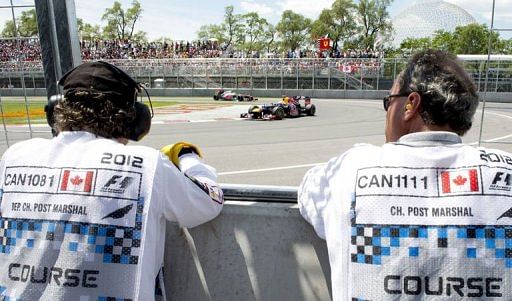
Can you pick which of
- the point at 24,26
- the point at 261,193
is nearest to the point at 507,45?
the point at 261,193

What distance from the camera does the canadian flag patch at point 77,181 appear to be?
1630mm

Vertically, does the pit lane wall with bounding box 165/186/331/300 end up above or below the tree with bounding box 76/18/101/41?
below

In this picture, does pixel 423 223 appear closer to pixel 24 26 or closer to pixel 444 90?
pixel 444 90

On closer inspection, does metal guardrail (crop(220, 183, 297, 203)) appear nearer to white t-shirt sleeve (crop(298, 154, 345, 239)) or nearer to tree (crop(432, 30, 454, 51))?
white t-shirt sleeve (crop(298, 154, 345, 239))

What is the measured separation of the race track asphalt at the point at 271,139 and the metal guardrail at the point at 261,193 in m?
3.58

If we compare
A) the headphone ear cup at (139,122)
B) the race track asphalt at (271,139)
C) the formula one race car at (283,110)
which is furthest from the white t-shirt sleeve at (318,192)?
the formula one race car at (283,110)

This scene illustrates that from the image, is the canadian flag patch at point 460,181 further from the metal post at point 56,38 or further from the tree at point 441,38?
the tree at point 441,38

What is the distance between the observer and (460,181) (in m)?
1.48

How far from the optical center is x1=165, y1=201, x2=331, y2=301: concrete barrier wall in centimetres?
198

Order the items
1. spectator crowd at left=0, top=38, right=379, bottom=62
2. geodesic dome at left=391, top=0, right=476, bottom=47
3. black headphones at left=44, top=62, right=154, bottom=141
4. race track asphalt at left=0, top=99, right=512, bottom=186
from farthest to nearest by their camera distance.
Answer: spectator crowd at left=0, top=38, right=379, bottom=62 → race track asphalt at left=0, top=99, right=512, bottom=186 → geodesic dome at left=391, top=0, right=476, bottom=47 → black headphones at left=44, top=62, right=154, bottom=141

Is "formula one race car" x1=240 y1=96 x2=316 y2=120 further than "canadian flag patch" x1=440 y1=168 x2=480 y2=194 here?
Yes

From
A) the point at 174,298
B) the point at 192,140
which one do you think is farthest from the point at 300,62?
the point at 174,298

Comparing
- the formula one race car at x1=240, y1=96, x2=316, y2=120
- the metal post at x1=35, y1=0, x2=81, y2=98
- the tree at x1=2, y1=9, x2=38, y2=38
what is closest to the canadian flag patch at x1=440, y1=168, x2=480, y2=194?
the metal post at x1=35, y1=0, x2=81, y2=98

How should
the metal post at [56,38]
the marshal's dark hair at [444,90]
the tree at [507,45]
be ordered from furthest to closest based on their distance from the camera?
the tree at [507,45] < the metal post at [56,38] < the marshal's dark hair at [444,90]
